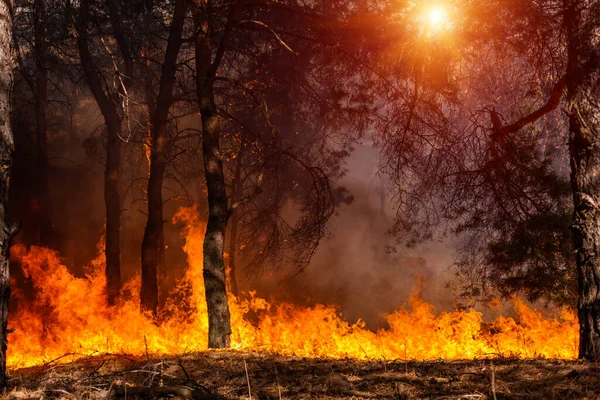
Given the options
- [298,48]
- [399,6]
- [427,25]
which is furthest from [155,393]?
[298,48]

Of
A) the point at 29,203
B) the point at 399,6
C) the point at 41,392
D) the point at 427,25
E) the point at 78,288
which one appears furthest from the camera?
the point at 29,203

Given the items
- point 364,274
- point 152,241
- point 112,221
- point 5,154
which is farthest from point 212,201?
point 364,274

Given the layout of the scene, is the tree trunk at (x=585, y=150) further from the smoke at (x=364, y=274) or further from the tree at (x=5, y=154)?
the smoke at (x=364, y=274)

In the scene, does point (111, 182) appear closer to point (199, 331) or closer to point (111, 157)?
point (111, 157)

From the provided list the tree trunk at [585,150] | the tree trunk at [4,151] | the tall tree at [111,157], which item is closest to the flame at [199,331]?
the tall tree at [111,157]

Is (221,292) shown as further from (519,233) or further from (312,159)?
(312,159)

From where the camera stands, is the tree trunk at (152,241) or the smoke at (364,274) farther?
the smoke at (364,274)

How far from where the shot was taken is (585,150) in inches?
233

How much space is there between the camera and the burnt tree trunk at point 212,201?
8.52m

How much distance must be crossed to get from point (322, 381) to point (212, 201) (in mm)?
4822

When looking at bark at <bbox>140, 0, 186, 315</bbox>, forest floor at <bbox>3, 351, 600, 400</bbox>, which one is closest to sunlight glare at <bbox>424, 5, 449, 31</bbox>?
forest floor at <bbox>3, 351, 600, 400</bbox>

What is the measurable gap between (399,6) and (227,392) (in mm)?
7205

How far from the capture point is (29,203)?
2161cm

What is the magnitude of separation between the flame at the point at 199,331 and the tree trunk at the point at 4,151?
4.77 meters
